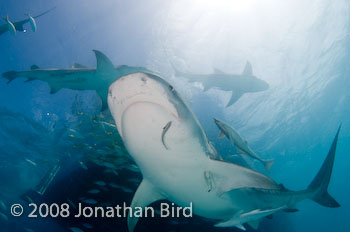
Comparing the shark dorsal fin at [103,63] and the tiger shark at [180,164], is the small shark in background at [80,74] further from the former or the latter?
the tiger shark at [180,164]

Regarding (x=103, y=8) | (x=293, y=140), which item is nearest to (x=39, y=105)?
(x=103, y=8)

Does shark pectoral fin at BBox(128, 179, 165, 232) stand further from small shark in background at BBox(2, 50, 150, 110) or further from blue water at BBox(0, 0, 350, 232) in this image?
blue water at BBox(0, 0, 350, 232)

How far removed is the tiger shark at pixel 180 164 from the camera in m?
2.06

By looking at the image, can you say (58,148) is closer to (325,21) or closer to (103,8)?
(103,8)

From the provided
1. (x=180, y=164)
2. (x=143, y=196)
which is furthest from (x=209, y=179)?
(x=143, y=196)

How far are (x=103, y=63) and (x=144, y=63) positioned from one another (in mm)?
6801

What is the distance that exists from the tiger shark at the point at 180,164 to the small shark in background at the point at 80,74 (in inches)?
163

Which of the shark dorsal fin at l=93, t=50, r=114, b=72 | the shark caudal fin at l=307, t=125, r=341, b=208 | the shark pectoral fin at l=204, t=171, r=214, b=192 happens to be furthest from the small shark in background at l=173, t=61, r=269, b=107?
the shark pectoral fin at l=204, t=171, r=214, b=192

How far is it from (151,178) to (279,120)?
24385mm

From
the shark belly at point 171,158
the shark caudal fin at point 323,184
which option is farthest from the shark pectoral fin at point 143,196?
the shark caudal fin at point 323,184

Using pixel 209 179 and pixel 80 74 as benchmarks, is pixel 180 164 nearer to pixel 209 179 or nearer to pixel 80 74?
pixel 209 179

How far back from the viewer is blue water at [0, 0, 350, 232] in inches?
392

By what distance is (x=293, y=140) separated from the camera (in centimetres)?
3095

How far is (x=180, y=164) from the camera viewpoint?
2.76 m
